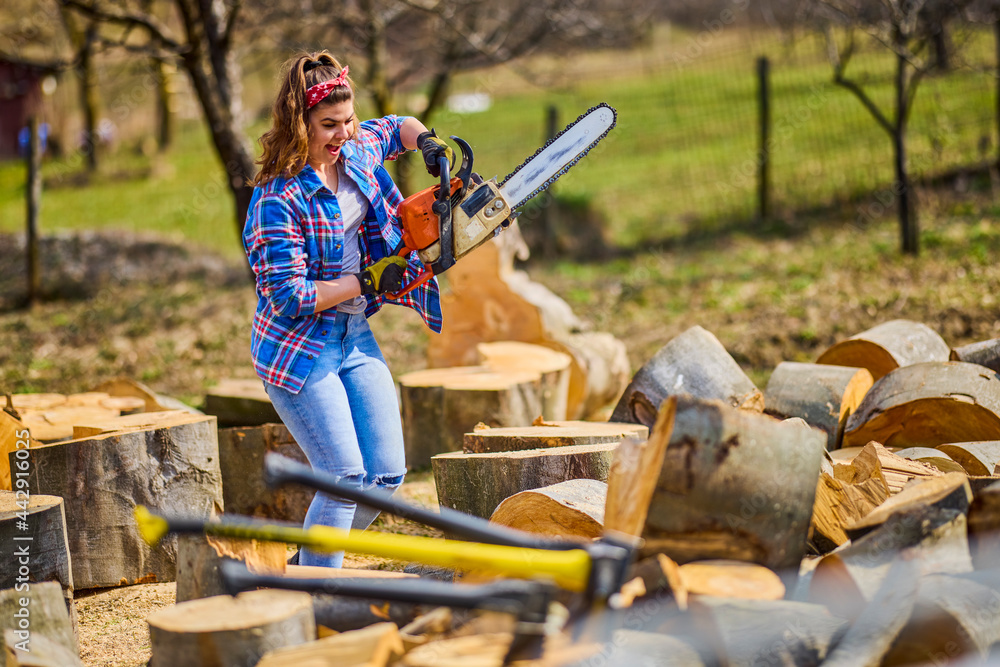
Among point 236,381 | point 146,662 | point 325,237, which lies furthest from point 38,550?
point 236,381

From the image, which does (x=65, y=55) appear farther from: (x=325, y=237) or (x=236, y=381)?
(x=325, y=237)

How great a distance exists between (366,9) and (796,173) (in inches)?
219

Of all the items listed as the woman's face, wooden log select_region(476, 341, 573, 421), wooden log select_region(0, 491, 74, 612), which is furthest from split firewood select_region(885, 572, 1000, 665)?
wooden log select_region(476, 341, 573, 421)

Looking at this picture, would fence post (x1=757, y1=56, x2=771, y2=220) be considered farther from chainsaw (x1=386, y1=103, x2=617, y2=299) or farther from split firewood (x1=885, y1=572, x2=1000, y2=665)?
split firewood (x1=885, y1=572, x2=1000, y2=665)

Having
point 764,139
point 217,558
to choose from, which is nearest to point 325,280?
point 217,558

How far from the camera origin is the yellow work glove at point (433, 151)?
277 cm

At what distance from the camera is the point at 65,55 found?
17.8m

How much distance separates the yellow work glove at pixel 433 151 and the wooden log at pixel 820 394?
2.02 meters

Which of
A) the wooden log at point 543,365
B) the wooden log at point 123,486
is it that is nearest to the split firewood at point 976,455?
the wooden log at point 543,365

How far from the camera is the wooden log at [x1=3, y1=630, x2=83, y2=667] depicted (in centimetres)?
208

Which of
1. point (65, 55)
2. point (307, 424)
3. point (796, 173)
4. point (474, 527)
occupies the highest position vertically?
point (65, 55)

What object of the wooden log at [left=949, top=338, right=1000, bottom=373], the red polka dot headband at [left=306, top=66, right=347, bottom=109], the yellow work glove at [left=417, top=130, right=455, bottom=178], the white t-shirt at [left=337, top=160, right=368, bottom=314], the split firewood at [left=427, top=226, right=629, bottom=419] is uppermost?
the red polka dot headband at [left=306, top=66, right=347, bottom=109]

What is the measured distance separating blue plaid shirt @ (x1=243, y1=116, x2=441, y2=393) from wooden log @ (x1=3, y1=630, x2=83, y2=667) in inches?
35.6

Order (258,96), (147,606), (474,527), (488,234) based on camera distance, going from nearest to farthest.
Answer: (474,527), (488,234), (147,606), (258,96)
